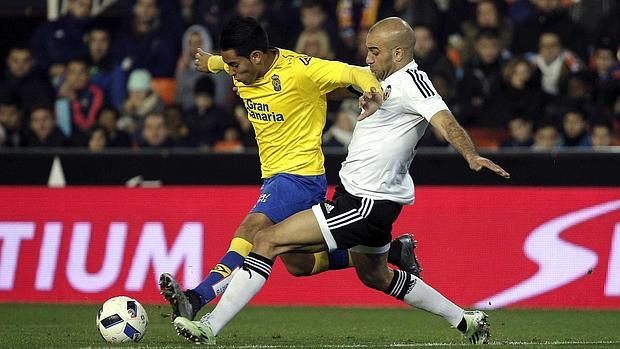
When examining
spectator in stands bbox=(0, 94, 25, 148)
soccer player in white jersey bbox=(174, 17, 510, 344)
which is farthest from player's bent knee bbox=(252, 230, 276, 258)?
spectator in stands bbox=(0, 94, 25, 148)

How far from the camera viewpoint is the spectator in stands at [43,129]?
1565 centimetres

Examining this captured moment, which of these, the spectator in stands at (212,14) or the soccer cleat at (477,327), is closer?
the soccer cleat at (477,327)

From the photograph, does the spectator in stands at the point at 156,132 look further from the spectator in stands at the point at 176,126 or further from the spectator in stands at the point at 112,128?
the spectator in stands at the point at 112,128

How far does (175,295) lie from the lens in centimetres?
826

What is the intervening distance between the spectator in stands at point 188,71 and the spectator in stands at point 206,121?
22.4 inches

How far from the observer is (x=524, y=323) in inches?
424

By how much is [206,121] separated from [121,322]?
6953mm

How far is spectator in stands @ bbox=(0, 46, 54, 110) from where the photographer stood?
16562 millimetres

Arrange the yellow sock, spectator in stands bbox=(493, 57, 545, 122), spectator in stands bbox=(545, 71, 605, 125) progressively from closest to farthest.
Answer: the yellow sock < spectator in stands bbox=(545, 71, 605, 125) < spectator in stands bbox=(493, 57, 545, 122)

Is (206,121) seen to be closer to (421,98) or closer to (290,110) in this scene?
(290,110)

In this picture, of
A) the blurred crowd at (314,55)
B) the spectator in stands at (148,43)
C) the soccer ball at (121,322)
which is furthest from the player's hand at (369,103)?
the spectator in stands at (148,43)

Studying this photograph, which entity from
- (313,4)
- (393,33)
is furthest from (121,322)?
(313,4)

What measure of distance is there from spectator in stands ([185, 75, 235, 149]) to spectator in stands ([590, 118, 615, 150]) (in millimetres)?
4079

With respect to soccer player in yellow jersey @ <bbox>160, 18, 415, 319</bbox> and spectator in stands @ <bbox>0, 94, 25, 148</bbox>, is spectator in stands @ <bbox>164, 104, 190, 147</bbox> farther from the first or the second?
soccer player in yellow jersey @ <bbox>160, 18, 415, 319</bbox>
